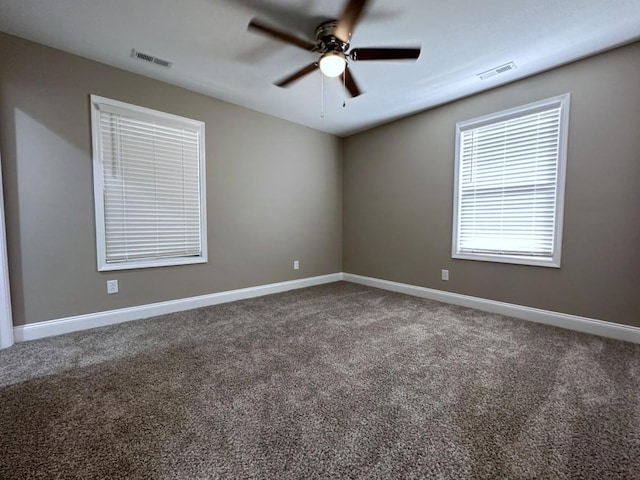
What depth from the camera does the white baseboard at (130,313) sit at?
2410 mm

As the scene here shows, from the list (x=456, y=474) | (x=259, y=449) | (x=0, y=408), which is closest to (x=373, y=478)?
(x=456, y=474)

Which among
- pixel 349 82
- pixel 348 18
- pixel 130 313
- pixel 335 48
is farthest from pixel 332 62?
pixel 130 313

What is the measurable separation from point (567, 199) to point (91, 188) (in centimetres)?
457

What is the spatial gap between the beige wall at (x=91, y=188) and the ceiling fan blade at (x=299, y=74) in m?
1.27

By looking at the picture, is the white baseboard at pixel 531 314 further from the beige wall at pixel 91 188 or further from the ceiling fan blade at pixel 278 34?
the ceiling fan blade at pixel 278 34

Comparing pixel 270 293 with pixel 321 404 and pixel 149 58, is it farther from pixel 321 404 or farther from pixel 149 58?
pixel 149 58

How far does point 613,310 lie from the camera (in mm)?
2416

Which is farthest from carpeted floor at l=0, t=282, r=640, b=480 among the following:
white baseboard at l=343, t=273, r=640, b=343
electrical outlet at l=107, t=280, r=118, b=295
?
electrical outlet at l=107, t=280, r=118, b=295

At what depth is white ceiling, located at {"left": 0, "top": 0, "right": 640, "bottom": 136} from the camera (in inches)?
76.2

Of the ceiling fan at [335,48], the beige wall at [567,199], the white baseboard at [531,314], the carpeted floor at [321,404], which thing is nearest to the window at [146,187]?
the carpeted floor at [321,404]

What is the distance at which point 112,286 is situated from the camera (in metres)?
2.77

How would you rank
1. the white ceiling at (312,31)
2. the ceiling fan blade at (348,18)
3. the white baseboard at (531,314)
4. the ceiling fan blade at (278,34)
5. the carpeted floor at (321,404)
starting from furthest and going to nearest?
the white baseboard at (531,314) → the white ceiling at (312,31) → the ceiling fan blade at (278,34) → the ceiling fan blade at (348,18) → the carpeted floor at (321,404)

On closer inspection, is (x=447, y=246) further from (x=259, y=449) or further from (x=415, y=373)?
(x=259, y=449)

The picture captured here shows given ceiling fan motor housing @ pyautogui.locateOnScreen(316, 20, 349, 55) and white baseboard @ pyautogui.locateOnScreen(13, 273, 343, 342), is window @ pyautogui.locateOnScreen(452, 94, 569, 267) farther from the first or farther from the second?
white baseboard @ pyautogui.locateOnScreen(13, 273, 343, 342)
